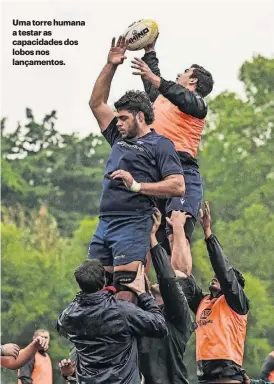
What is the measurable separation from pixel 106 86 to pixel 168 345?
239 cm

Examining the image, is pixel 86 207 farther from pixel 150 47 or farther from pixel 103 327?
pixel 103 327

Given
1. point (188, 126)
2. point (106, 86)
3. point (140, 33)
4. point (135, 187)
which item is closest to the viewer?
point (135, 187)

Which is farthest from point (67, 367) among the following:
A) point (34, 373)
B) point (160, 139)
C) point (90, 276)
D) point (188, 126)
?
point (34, 373)

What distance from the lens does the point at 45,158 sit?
67.1 meters

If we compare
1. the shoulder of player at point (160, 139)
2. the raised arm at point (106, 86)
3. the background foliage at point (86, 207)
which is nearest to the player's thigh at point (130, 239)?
the shoulder of player at point (160, 139)

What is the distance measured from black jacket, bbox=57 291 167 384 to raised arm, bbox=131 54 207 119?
2.26 meters

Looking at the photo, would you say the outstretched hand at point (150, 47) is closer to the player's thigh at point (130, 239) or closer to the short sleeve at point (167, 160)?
the short sleeve at point (167, 160)

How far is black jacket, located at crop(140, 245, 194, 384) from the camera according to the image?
10789mm

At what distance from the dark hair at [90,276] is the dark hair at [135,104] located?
5.34 feet

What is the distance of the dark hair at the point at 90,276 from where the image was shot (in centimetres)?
1008

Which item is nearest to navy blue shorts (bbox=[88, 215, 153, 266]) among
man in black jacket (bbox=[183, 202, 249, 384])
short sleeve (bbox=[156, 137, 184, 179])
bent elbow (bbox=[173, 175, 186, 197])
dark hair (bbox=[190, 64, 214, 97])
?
bent elbow (bbox=[173, 175, 186, 197])

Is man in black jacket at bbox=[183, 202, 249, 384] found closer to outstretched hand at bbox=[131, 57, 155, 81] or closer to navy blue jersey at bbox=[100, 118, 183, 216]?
navy blue jersey at bbox=[100, 118, 183, 216]

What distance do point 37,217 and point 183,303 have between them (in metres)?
48.1

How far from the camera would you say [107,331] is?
1009 cm
